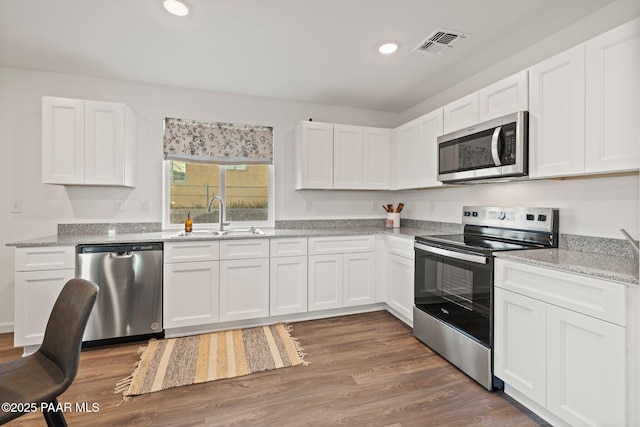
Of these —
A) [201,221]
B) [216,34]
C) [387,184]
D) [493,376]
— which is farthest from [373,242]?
[216,34]

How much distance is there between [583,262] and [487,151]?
1.01 m

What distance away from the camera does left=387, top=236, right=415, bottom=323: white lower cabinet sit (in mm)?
2863

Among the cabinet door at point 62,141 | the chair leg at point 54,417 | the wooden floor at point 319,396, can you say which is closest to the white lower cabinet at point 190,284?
the wooden floor at point 319,396

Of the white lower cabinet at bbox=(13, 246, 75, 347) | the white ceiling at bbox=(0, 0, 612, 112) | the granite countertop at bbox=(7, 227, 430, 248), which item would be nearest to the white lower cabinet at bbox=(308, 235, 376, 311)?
the granite countertop at bbox=(7, 227, 430, 248)

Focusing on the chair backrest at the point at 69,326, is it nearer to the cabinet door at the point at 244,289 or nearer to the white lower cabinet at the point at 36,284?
the white lower cabinet at the point at 36,284

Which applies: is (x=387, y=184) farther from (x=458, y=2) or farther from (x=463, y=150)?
(x=458, y=2)

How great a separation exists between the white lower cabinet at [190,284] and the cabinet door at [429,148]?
2175mm

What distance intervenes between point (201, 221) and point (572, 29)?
3.67m

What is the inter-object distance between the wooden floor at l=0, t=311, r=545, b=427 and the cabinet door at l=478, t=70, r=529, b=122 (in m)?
1.93

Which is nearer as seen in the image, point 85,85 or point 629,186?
point 629,186

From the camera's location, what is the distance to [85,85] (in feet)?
9.80

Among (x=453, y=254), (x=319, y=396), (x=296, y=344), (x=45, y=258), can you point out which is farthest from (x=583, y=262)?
(x=45, y=258)

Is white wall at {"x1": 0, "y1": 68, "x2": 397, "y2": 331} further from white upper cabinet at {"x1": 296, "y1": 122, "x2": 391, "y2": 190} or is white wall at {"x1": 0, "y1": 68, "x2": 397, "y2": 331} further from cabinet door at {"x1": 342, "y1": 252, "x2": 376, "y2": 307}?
cabinet door at {"x1": 342, "y1": 252, "x2": 376, "y2": 307}

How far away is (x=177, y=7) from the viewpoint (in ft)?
6.35
